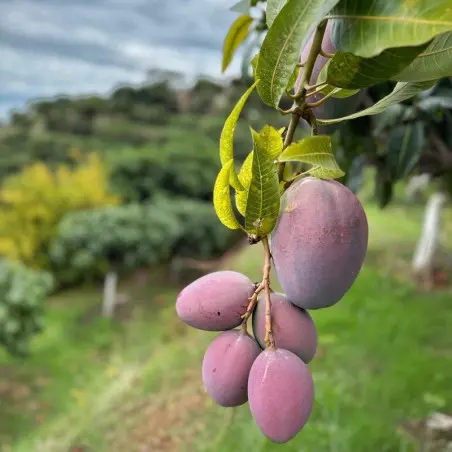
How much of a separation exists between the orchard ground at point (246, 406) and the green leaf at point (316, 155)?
1.21m

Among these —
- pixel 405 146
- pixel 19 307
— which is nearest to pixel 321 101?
pixel 405 146

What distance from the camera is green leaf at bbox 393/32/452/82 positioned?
0.88ft

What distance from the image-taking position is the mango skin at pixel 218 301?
316mm

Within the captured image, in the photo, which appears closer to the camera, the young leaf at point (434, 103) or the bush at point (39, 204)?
the young leaf at point (434, 103)

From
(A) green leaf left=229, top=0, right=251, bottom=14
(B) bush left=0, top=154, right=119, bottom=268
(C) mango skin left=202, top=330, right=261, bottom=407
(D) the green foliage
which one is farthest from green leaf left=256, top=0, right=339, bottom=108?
(B) bush left=0, top=154, right=119, bottom=268

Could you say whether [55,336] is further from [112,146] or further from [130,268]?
[112,146]

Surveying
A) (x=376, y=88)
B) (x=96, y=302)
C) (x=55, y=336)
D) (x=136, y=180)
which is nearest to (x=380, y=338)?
(x=376, y=88)

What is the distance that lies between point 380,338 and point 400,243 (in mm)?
2197

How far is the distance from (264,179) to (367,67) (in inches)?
2.6

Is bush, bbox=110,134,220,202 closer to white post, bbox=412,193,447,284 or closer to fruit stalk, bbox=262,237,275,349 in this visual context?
white post, bbox=412,193,447,284

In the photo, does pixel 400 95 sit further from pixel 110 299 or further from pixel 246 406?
pixel 110 299

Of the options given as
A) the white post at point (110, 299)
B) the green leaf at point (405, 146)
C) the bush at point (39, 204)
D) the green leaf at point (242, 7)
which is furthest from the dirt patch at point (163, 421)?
the bush at point (39, 204)

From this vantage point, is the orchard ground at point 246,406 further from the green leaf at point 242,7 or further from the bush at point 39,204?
the bush at point 39,204

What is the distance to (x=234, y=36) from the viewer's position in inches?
18.8
